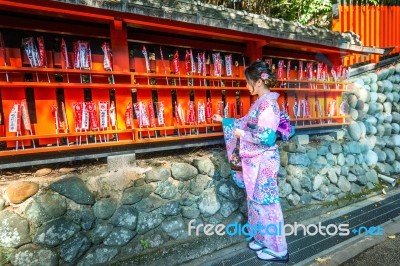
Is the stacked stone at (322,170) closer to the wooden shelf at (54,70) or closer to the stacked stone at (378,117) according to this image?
the stacked stone at (378,117)

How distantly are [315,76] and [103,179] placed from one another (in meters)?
4.63

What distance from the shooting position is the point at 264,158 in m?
3.51

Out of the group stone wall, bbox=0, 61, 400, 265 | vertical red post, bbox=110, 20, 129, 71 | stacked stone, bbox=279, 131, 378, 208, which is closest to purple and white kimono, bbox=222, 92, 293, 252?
stone wall, bbox=0, 61, 400, 265

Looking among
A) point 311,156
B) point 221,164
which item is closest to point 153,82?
point 221,164

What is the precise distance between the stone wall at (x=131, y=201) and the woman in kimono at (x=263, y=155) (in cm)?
60

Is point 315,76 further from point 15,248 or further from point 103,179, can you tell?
point 15,248

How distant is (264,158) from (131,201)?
176cm

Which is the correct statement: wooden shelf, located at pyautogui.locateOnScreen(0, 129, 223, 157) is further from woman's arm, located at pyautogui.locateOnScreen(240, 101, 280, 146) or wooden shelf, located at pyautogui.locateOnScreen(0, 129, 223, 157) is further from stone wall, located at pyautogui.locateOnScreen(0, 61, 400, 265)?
woman's arm, located at pyautogui.locateOnScreen(240, 101, 280, 146)

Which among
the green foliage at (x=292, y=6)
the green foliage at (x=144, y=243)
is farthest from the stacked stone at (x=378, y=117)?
the green foliage at (x=144, y=243)

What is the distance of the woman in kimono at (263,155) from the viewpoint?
339 cm

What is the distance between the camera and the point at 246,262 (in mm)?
3646

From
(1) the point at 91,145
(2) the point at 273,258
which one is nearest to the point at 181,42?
(1) the point at 91,145

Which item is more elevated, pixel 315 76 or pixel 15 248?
pixel 315 76

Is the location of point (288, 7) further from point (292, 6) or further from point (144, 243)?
point (144, 243)
